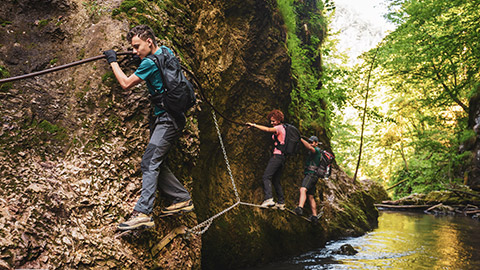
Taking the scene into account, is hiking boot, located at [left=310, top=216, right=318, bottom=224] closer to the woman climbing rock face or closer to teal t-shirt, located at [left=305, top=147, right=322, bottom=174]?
teal t-shirt, located at [left=305, top=147, right=322, bottom=174]

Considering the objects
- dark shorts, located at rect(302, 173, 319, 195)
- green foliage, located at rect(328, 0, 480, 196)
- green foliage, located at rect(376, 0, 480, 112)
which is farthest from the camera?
green foliage, located at rect(328, 0, 480, 196)

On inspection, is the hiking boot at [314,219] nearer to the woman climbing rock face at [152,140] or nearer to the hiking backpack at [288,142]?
the hiking backpack at [288,142]

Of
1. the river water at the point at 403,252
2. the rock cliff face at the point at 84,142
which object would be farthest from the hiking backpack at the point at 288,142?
the river water at the point at 403,252

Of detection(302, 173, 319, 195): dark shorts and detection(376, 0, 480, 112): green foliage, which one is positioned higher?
detection(376, 0, 480, 112): green foliage

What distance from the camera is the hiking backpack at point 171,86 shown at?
365cm

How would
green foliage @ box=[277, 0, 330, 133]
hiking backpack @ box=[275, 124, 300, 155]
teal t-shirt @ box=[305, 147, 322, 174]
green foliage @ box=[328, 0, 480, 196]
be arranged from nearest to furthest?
hiking backpack @ box=[275, 124, 300, 155] → teal t-shirt @ box=[305, 147, 322, 174] → green foliage @ box=[277, 0, 330, 133] → green foliage @ box=[328, 0, 480, 196]

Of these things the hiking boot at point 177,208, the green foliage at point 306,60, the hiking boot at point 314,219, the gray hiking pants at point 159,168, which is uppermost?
the green foliage at point 306,60

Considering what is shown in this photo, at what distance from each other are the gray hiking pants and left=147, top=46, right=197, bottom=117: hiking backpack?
16cm

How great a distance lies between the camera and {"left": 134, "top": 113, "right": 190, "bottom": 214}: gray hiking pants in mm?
3609

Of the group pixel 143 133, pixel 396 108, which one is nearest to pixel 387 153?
pixel 396 108

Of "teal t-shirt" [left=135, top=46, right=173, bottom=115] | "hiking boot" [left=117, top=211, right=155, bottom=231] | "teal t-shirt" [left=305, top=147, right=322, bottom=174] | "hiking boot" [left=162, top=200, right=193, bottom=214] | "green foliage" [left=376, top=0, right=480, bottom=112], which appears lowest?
"hiking boot" [left=117, top=211, right=155, bottom=231]

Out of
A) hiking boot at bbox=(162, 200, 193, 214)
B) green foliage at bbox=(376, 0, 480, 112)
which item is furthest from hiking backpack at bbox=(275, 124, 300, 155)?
green foliage at bbox=(376, 0, 480, 112)

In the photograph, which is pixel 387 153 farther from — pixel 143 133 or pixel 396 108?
pixel 143 133

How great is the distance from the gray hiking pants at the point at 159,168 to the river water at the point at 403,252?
4.37m
